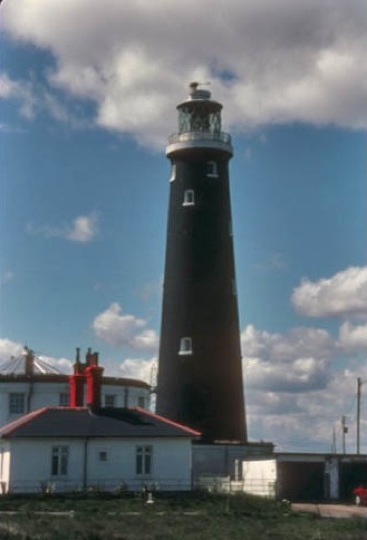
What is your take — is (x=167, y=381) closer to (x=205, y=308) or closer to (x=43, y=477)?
(x=205, y=308)

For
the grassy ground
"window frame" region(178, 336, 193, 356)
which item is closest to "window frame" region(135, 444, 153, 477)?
the grassy ground

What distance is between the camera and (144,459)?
39.9 metres

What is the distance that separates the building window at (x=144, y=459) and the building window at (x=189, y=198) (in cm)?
1352

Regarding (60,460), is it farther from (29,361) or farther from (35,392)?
(29,361)

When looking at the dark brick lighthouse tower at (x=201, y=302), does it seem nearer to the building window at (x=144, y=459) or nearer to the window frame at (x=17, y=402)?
the building window at (x=144, y=459)

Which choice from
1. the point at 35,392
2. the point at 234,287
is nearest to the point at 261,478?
the point at 234,287

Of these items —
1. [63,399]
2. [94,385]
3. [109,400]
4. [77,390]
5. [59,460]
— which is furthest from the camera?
[109,400]

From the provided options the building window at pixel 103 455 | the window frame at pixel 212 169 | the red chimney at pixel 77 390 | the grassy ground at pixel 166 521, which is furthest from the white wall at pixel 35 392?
the grassy ground at pixel 166 521

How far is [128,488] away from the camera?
1528 inches

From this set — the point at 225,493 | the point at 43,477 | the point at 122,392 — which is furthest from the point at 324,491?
the point at 122,392

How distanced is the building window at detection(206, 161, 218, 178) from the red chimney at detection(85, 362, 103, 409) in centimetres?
1167

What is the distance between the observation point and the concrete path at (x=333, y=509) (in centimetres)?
3145

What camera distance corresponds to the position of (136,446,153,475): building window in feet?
130

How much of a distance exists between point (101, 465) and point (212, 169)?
16.6 m
